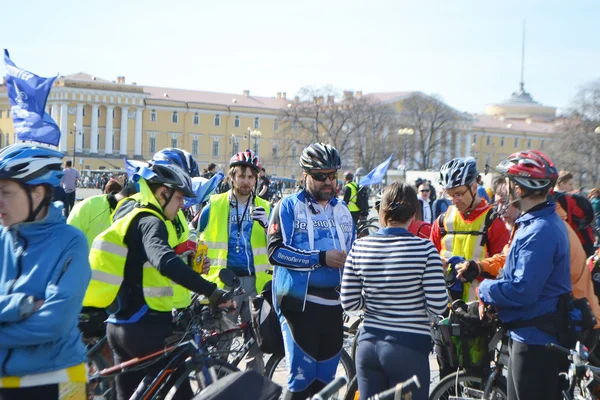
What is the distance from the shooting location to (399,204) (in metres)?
4.22

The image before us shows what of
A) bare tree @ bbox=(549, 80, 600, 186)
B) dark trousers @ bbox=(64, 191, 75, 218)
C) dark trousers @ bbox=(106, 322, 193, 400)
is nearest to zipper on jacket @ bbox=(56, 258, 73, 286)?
dark trousers @ bbox=(106, 322, 193, 400)

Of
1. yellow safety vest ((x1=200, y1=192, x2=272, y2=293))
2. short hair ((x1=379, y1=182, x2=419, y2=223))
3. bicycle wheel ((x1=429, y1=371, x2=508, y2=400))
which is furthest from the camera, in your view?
yellow safety vest ((x1=200, y1=192, x2=272, y2=293))

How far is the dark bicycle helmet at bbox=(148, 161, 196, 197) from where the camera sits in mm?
4613

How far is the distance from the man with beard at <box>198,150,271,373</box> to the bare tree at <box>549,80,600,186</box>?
6079 cm

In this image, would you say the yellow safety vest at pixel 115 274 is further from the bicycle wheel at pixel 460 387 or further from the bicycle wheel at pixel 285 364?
the bicycle wheel at pixel 460 387

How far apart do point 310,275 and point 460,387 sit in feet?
3.98

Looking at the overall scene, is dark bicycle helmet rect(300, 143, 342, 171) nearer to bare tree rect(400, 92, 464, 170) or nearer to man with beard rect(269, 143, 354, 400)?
man with beard rect(269, 143, 354, 400)

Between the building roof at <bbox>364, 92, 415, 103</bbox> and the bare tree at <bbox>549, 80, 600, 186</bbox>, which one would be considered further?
the building roof at <bbox>364, 92, 415, 103</bbox>

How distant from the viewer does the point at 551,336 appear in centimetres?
422

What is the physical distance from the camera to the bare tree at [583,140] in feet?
210

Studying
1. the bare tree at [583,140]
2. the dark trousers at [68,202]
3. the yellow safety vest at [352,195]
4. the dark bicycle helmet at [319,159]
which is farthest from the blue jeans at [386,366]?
the bare tree at [583,140]

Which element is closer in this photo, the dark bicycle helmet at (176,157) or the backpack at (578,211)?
the dark bicycle helmet at (176,157)

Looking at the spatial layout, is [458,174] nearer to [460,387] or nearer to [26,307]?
[460,387]

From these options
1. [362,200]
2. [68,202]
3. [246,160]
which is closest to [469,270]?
[246,160]
